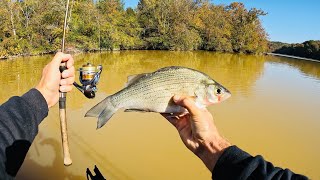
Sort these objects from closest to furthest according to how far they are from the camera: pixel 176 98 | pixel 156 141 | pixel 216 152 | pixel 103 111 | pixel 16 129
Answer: pixel 16 129, pixel 216 152, pixel 176 98, pixel 103 111, pixel 156 141

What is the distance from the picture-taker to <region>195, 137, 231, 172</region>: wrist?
1980 millimetres

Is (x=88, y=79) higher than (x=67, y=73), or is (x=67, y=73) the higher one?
Result: (x=67, y=73)

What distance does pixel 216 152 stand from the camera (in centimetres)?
201

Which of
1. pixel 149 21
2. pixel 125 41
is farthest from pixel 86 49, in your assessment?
pixel 149 21

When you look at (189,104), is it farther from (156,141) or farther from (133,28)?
(133,28)

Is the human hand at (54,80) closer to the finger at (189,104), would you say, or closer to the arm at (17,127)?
the arm at (17,127)

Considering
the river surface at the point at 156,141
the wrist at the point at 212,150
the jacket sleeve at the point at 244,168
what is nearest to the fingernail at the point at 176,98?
the wrist at the point at 212,150

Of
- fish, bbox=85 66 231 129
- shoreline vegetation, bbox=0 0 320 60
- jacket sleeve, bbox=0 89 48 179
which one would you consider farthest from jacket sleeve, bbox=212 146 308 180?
shoreline vegetation, bbox=0 0 320 60

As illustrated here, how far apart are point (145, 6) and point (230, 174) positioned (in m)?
44.0

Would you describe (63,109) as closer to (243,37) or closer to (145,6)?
(145,6)

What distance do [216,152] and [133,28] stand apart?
4024 centimetres

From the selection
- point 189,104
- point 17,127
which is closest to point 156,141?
point 189,104

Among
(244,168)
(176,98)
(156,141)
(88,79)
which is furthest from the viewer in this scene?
(156,141)

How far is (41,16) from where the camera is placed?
2791 cm
